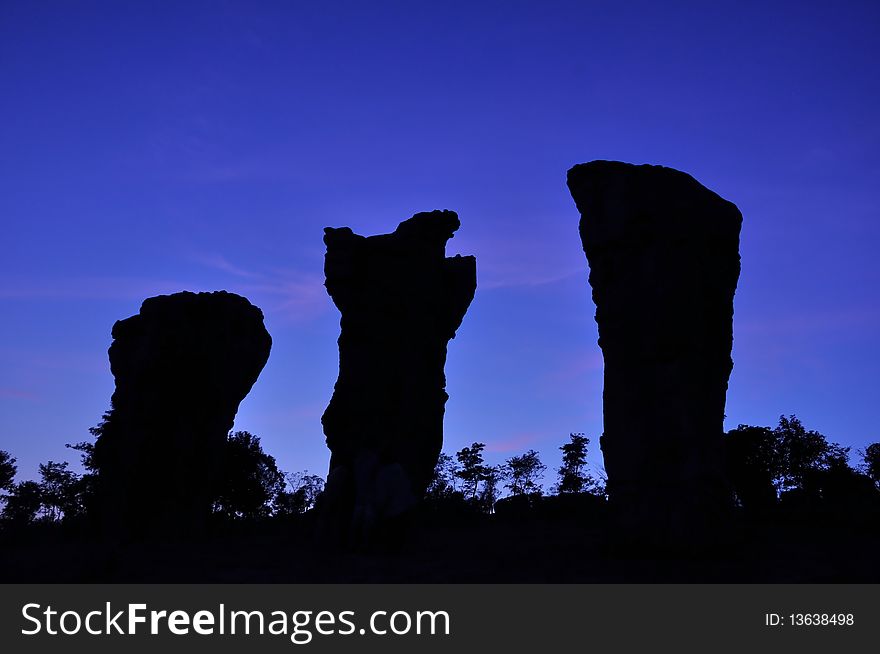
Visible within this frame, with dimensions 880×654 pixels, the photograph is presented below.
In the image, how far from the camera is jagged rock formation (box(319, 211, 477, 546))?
1506cm

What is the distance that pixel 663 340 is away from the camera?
1138cm

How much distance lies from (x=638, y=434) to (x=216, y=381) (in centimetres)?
1273

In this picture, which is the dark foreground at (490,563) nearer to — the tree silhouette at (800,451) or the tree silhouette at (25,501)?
the tree silhouette at (800,451)

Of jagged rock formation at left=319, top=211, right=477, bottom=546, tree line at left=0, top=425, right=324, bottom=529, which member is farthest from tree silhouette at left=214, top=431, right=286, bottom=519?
jagged rock formation at left=319, top=211, right=477, bottom=546

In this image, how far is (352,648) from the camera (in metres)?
6.80

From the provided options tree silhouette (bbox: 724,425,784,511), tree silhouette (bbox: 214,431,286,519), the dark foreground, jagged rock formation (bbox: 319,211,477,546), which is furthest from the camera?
tree silhouette (bbox: 214,431,286,519)

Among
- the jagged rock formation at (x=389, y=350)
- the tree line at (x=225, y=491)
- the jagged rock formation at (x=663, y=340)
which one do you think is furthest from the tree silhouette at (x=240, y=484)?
the jagged rock formation at (x=663, y=340)

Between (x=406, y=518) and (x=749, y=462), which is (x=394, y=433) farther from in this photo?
(x=749, y=462)

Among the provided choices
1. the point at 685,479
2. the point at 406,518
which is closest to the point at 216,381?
the point at 406,518

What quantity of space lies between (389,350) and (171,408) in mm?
7599

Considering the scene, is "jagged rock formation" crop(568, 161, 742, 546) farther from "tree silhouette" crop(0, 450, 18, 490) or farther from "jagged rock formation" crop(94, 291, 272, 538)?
"tree silhouette" crop(0, 450, 18, 490)

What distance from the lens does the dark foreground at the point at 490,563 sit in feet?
30.1

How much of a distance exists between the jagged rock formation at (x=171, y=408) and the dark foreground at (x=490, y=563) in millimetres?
5257

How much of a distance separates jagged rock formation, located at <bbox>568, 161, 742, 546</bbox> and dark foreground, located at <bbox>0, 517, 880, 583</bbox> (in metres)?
0.72
